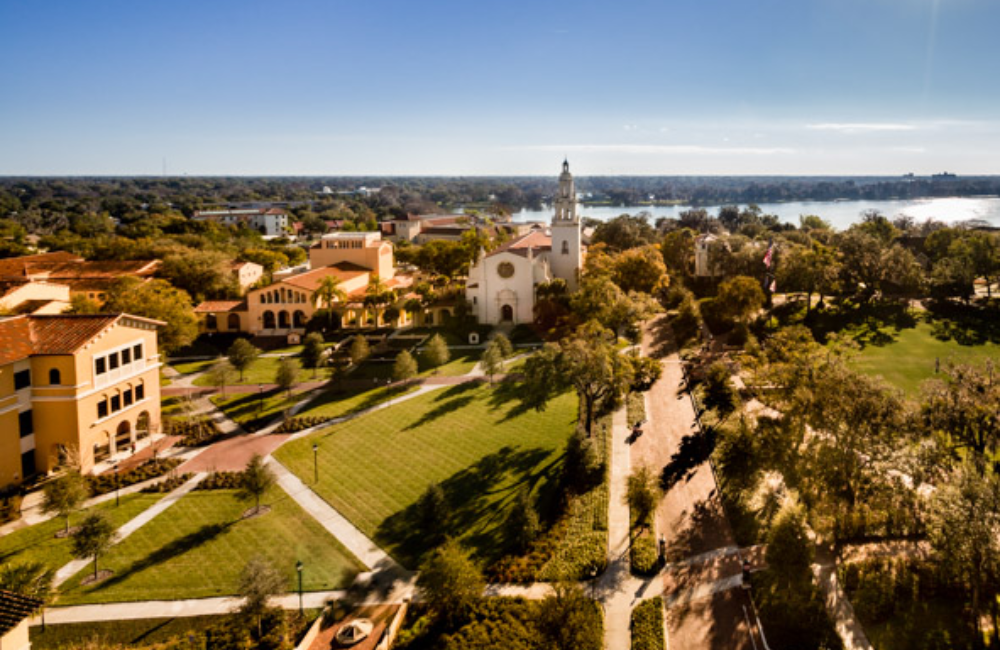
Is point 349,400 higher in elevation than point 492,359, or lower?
lower

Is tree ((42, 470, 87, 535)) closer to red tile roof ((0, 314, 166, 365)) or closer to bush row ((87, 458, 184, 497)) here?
bush row ((87, 458, 184, 497))

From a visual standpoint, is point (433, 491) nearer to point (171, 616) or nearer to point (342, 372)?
point (171, 616)

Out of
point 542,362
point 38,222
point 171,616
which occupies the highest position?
point 38,222

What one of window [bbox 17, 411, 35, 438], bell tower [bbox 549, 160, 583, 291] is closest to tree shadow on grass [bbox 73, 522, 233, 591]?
window [bbox 17, 411, 35, 438]

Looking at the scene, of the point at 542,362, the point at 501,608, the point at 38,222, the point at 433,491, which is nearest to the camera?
the point at 501,608

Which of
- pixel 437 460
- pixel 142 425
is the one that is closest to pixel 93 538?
pixel 142 425

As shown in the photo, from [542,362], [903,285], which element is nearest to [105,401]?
[542,362]

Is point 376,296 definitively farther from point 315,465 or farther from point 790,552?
point 790,552
